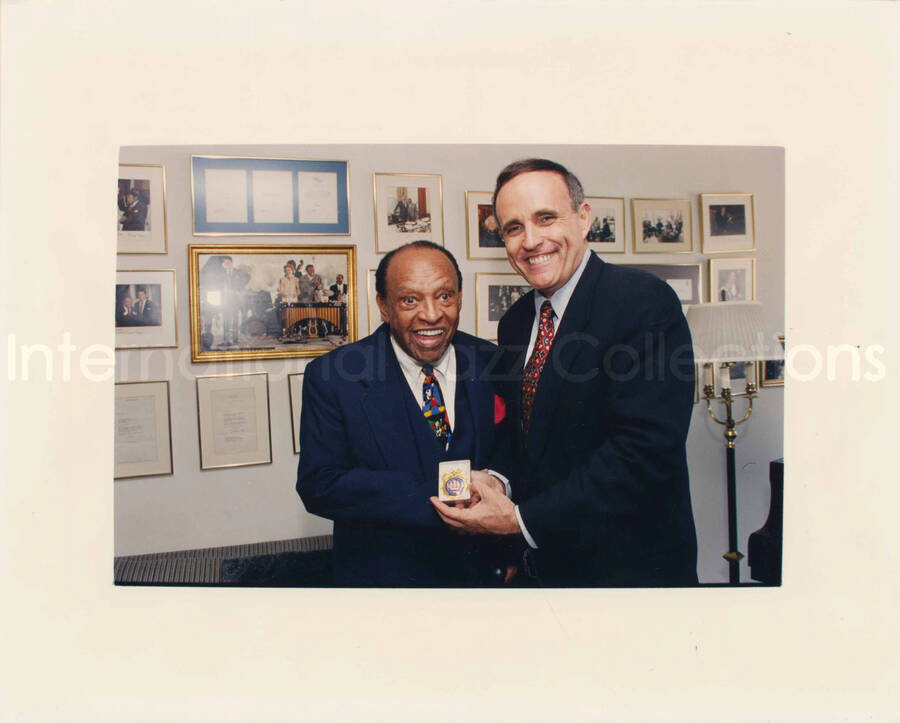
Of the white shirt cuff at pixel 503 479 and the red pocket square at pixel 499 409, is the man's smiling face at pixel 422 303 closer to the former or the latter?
the red pocket square at pixel 499 409

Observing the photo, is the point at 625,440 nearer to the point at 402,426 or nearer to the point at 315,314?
the point at 402,426

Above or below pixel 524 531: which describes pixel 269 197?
above

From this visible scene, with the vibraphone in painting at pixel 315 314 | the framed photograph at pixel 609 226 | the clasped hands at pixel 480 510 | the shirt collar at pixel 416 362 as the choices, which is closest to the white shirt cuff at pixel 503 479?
the clasped hands at pixel 480 510

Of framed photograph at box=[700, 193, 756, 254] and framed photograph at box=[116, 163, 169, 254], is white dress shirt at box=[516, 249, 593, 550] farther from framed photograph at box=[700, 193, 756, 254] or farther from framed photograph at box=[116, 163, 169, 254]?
framed photograph at box=[116, 163, 169, 254]

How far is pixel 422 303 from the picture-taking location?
1.71 meters

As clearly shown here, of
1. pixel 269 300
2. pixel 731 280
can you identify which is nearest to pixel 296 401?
pixel 269 300

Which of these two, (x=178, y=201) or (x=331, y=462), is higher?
(x=178, y=201)

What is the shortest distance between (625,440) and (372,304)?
663 mm

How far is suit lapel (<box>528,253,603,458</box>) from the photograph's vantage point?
5.56 feet

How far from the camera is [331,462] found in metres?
1.72

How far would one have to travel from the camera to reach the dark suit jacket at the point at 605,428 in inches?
66.4
